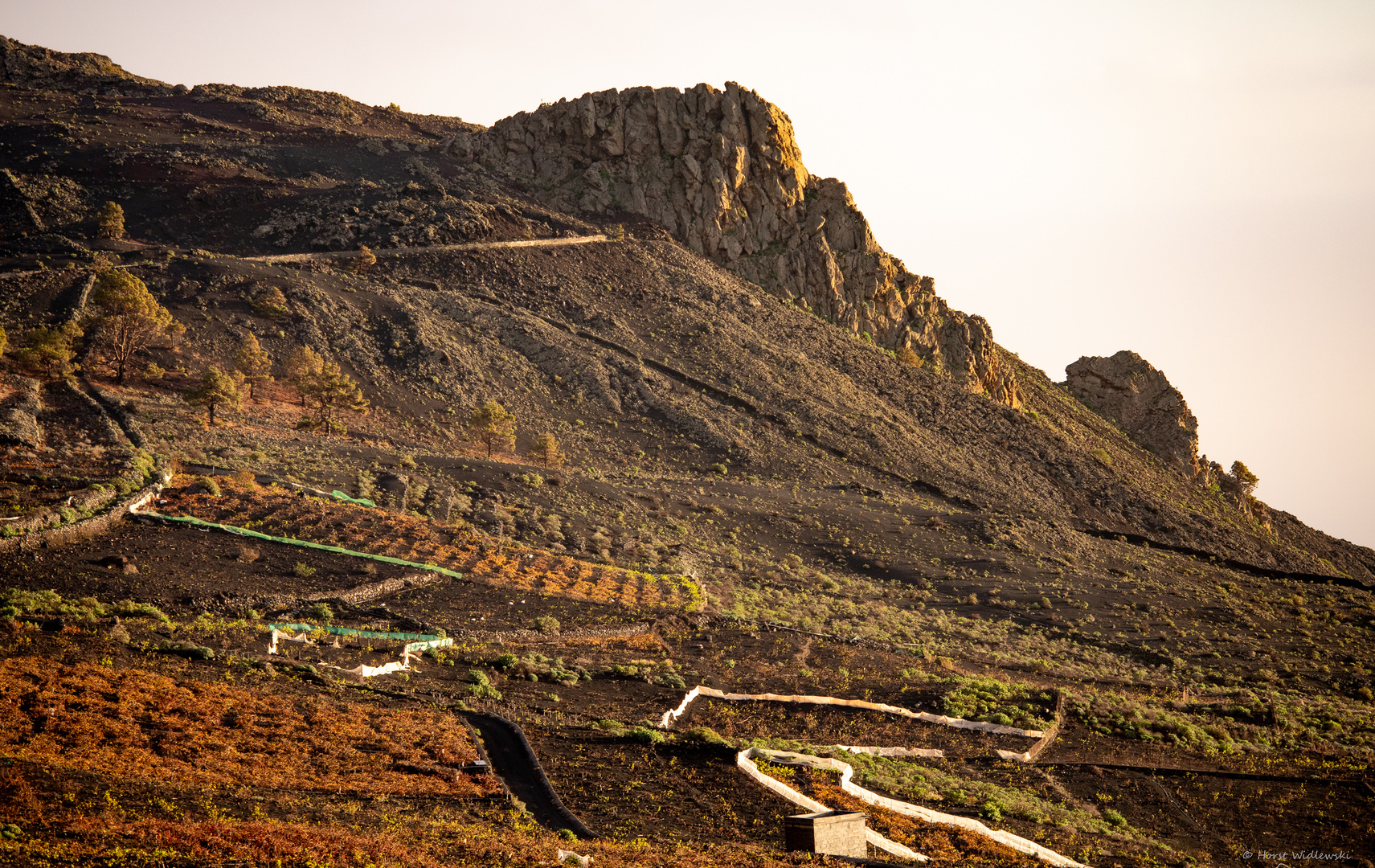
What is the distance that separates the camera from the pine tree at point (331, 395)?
5978 cm

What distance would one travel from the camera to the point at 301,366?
6328 centimetres

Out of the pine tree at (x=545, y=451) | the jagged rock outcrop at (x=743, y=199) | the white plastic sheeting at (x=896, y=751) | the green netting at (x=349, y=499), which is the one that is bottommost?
the white plastic sheeting at (x=896, y=751)

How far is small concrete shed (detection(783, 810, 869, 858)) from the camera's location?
56.0 ft

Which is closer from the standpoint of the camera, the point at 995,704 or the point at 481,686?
the point at 481,686

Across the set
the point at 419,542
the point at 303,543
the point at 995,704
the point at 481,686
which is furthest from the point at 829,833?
the point at 419,542

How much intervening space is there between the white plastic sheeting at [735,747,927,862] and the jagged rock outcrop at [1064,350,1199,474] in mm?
90748

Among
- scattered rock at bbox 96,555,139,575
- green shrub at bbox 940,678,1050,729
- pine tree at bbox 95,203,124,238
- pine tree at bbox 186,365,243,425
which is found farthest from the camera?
pine tree at bbox 95,203,124,238

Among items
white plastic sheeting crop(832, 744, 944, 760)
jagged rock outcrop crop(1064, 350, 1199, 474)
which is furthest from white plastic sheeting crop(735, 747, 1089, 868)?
jagged rock outcrop crop(1064, 350, 1199, 474)

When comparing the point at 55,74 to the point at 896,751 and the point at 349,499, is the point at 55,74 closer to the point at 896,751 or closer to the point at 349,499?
the point at 349,499

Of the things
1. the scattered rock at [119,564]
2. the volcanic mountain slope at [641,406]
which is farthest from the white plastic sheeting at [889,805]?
the scattered rock at [119,564]

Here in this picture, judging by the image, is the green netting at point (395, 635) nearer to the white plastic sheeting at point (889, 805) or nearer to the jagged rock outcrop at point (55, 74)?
the white plastic sheeting at point (889, 805)

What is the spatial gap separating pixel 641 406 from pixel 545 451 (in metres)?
12.8

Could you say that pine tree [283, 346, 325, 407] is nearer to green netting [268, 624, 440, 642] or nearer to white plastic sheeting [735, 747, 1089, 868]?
green netting [268, 624, 440, 642]

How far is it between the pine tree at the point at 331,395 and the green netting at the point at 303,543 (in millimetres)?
20449
